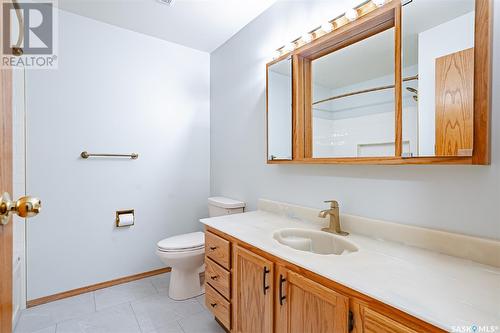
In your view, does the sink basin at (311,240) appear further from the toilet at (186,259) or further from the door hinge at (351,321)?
A: the toilet at (186,259)

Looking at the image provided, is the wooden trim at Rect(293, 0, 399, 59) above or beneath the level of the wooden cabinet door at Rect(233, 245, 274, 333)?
above

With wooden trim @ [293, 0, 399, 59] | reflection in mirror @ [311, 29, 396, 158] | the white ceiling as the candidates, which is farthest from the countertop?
the white ceiling

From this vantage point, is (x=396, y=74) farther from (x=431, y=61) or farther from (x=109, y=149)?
(x=109, y=149)

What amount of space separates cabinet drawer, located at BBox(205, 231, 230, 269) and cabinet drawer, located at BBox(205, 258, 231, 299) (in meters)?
0.04

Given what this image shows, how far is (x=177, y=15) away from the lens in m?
2.16

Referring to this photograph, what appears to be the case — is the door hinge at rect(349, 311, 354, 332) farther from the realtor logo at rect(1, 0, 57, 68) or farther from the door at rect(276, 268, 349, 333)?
the realtor logo at rect(1, 0, 57, 68)

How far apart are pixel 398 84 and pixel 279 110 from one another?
2.78 ft

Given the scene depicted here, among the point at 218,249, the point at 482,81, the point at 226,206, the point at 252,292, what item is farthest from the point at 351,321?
the point at 226,206

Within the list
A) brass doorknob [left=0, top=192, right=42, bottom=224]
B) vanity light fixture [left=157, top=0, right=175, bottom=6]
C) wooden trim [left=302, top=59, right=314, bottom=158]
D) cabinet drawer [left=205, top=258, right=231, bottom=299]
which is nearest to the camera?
brass doorknob [left=0, top=192, right=42, bottom=224]

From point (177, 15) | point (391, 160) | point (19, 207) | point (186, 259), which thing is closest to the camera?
point (19, 207)

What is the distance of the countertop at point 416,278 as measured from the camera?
0.68 meters

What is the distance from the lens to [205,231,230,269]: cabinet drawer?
1.51 meters

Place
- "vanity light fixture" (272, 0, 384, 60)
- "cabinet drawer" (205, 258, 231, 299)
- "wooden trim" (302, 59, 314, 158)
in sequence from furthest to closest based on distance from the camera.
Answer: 1. "wooden trim" (302, 59, 314, 158)
2. "cabinet drawer" (205, 258, 231, 299)
3. "vanity light fixture" (272, 0, 384, 60)

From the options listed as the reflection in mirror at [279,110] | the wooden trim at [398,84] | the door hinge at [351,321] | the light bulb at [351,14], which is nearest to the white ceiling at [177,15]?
the reflection in mirror at [279,110]
